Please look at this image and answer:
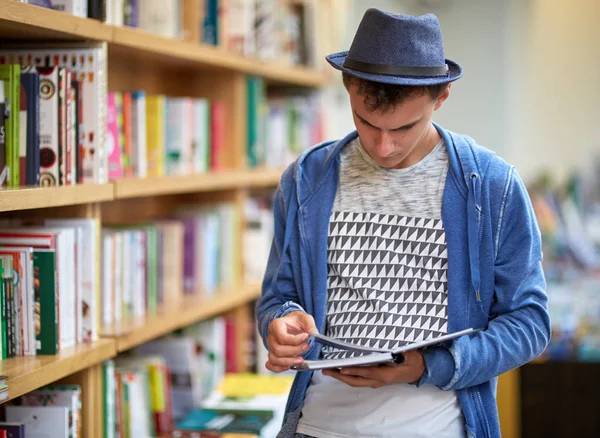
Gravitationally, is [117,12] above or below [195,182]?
above

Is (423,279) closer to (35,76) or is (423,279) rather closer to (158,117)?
(35,76)

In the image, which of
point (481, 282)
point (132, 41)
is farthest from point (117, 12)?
point (481, 282)

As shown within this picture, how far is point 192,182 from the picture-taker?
264 centimetres

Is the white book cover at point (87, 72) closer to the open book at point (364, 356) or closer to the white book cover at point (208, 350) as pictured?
the open book at point (364, 356)

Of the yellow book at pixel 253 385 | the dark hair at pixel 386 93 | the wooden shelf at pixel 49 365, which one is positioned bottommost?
the yellow book at pixel 253 385

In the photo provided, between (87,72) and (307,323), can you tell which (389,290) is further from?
(87,72)

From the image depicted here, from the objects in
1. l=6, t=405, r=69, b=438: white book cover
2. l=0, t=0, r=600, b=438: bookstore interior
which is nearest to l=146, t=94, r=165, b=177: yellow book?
l=0, t=0, r=600, b=438: bookstore interior

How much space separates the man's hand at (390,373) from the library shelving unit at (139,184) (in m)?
0.69

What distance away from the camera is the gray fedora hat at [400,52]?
1407mm

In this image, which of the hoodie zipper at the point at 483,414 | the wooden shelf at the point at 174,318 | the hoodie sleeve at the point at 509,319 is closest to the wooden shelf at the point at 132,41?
the wooden shelf at the point at 174,318

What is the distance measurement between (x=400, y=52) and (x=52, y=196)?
33.1 inches

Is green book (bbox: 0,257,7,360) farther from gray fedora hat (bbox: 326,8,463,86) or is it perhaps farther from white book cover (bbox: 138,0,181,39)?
white book cover (bbox: 138,0,181,39)

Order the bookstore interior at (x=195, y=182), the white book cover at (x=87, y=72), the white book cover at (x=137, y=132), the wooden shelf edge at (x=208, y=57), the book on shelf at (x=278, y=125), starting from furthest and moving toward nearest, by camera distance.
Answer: the book on shelf at (x=278, y=125)
the white book cover at (x=137, y=132)
the wooden shelf edge at (x=208, y=57)
the white book cover at (x=87, y=72)
the bookstore interior at (x=195, y=182)

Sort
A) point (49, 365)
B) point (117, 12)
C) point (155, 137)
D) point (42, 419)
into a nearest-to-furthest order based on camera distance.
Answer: point (49, 365)
point (42, 419)
point (117, 12)
point (155, 137)
